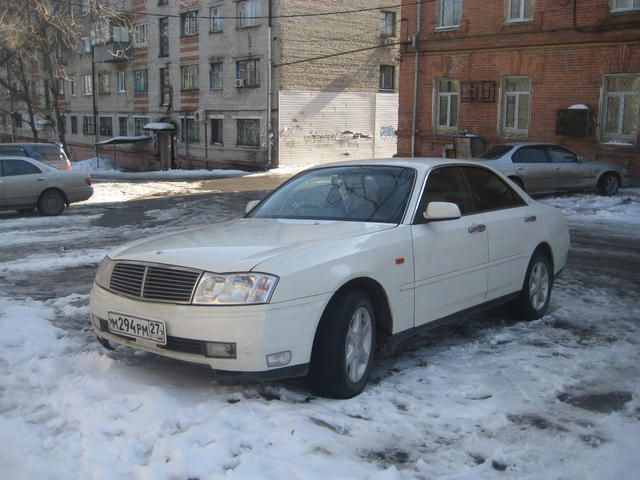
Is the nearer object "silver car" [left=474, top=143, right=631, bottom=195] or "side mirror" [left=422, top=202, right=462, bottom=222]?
"side mirror" [left=422, top=202, right=462, bottom=222]

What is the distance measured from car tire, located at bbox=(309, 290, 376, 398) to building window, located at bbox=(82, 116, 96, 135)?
1837 inches

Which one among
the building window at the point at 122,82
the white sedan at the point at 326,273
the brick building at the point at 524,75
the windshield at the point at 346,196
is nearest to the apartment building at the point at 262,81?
the building window at the point at 122,82

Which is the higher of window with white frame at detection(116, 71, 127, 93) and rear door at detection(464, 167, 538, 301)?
window with white frame at detection(116, 71, 127, 93)

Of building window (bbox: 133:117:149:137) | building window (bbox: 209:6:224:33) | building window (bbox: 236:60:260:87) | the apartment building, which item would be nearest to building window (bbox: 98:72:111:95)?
the apartment building

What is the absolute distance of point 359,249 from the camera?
4539 millimetres

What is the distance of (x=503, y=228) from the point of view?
5.93m

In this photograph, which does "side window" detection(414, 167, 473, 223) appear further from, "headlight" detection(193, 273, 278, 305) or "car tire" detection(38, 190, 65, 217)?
"car tire" detection(38, 190, 65, 217)

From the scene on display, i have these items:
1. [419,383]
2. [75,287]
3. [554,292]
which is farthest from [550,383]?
[75,287]

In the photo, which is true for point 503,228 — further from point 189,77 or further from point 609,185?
point 189,77

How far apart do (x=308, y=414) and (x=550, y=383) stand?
5.86 ft

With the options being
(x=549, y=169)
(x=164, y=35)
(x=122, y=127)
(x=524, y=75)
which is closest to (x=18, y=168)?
(x=549, y=169)

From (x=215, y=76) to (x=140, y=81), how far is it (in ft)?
28.4

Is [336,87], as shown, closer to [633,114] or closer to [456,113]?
[456,113]

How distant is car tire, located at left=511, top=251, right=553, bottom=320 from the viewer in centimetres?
632
